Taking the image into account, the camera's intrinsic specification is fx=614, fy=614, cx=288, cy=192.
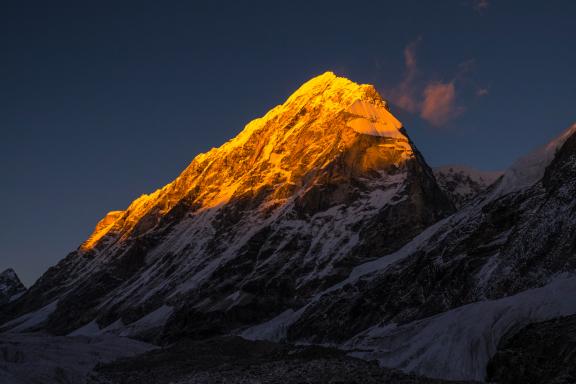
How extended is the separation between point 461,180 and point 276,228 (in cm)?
8260

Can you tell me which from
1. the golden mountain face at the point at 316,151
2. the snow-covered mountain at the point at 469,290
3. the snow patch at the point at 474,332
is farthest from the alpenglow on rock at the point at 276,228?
the snow patch at the point at 474,332

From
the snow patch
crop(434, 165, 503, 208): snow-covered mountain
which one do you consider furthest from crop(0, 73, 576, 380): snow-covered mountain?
crop(434, 165, 503, 208): snow-covered mountain

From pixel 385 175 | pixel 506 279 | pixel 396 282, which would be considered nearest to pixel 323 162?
pixel 385 175

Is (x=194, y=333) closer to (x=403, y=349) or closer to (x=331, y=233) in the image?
(x=331, y=233)

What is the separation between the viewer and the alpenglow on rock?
108562 mm

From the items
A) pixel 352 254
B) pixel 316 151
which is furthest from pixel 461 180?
pixel 352 254

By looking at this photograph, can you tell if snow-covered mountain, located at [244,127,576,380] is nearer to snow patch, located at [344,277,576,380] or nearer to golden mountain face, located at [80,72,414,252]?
snow patch, located at [344,277,576,380]

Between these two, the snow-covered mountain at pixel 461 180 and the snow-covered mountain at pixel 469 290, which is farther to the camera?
the snow-covered mountain at pixel 461 180

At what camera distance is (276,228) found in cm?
13162

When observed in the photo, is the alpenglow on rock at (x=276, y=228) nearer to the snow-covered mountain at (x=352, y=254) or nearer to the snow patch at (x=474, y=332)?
the snow-covered mountain at (x=352, y=254)

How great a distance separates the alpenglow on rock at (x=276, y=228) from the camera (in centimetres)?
10856

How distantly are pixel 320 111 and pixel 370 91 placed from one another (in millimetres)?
16196

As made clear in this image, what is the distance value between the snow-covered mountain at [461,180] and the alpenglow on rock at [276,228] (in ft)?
104

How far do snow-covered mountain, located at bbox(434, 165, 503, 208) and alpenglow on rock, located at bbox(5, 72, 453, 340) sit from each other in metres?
31.7
